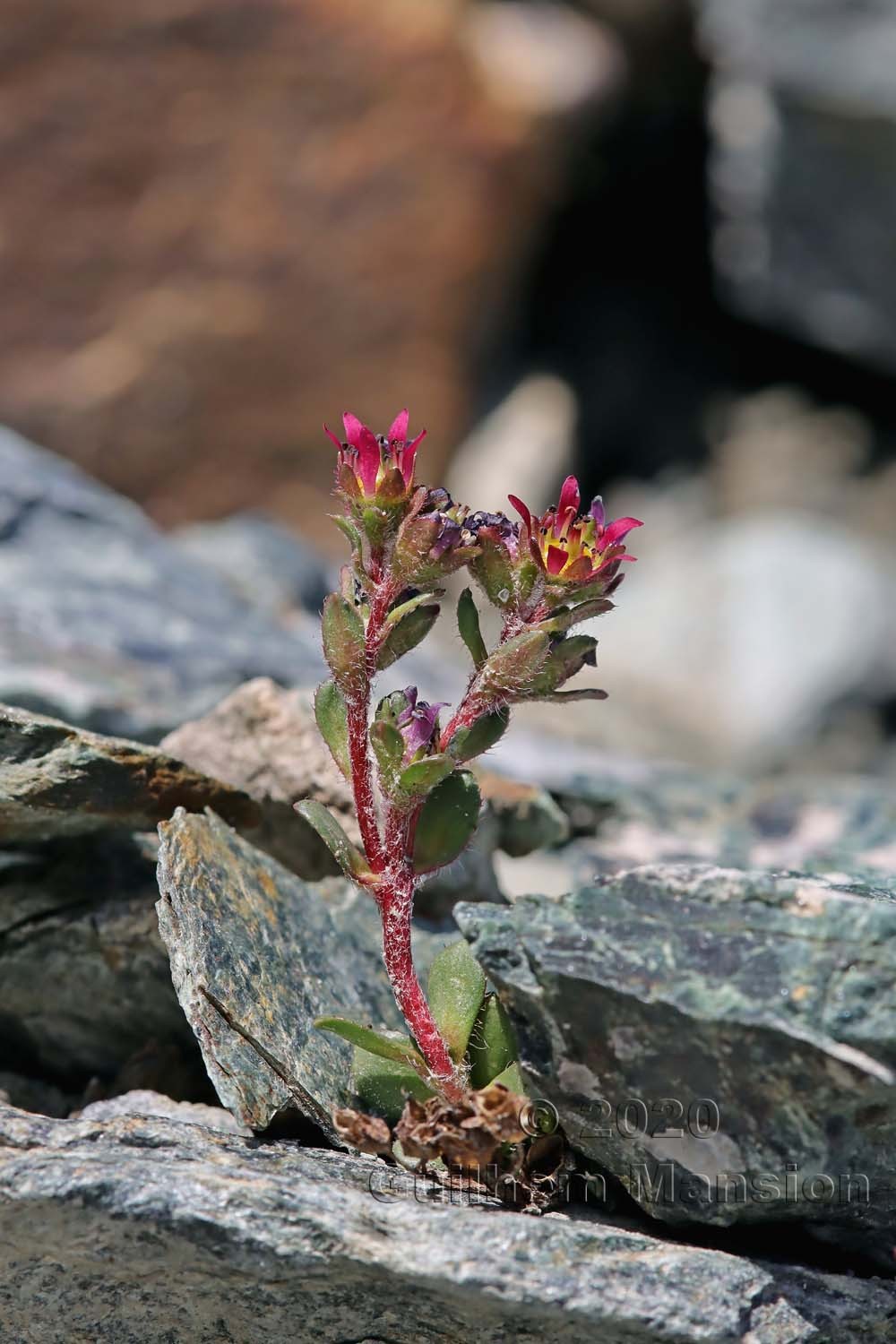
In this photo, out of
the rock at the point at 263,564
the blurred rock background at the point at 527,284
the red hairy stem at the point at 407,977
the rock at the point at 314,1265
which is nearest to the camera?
the rock at the point at 314,1265

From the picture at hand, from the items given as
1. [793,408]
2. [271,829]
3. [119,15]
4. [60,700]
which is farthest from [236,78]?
[271,829]

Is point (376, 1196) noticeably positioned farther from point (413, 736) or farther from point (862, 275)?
point (862, 275)

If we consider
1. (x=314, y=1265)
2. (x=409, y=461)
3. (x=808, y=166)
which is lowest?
(x=314, y=1265)

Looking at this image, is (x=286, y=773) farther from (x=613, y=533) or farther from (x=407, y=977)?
(x=613, y=533)

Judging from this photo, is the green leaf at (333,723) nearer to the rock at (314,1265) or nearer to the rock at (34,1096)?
the rock at (314,1265)

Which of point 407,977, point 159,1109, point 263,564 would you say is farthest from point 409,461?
point 263,564

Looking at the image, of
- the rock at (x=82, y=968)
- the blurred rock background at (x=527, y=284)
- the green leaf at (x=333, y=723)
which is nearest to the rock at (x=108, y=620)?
the rock at (x=82, y=968)
